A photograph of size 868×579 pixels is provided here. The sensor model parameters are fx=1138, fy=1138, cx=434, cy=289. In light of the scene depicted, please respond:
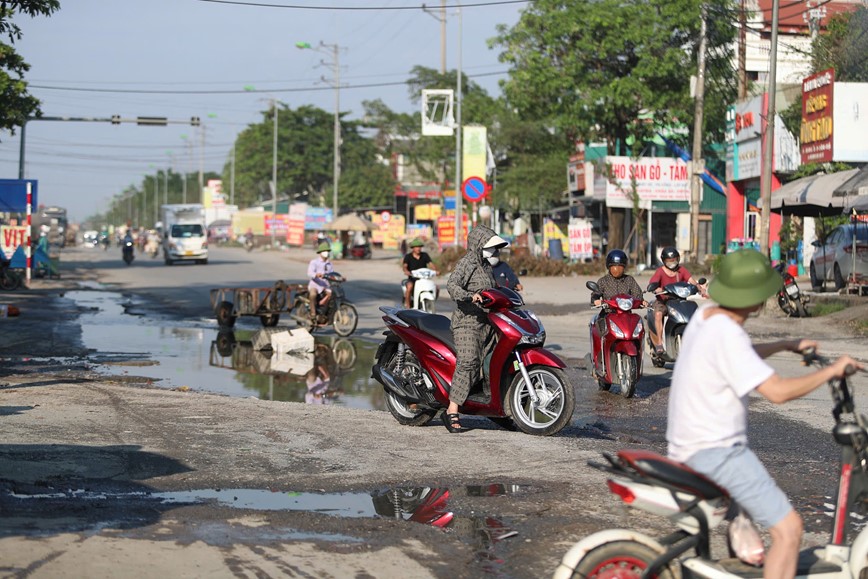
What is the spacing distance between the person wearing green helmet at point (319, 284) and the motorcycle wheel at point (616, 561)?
51.1 feet

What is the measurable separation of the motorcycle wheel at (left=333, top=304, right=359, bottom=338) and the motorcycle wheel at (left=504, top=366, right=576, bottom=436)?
10.4 metres

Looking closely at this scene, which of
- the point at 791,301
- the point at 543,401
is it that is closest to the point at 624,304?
the point at 543,401

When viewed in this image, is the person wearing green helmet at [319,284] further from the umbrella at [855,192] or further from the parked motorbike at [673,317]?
the umbrella at [855,192]

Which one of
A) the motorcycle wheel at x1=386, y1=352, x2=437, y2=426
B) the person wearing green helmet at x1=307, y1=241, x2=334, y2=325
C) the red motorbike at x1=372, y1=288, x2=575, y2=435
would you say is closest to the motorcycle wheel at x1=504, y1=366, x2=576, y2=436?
the red motorbike at x1=372, y1=288, x2=575, y2=435

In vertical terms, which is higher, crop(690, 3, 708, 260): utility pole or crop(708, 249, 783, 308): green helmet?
crop(690, 3, 708, 260): utility pole

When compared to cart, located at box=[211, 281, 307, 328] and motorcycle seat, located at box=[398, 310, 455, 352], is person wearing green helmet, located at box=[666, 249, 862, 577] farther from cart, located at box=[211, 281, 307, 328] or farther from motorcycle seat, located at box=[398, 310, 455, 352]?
cart, located at box=[211, 281, 307, 328]

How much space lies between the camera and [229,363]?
52.1 feet

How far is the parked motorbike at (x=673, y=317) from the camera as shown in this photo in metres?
14.0

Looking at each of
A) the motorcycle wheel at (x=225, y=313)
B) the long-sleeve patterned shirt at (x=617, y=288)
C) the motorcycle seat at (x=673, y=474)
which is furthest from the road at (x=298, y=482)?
the motorcycle wheel at (x=225, y=313)

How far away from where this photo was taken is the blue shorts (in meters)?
4.20

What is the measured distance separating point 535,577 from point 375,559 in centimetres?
81

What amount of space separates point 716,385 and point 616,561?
0.77 metres

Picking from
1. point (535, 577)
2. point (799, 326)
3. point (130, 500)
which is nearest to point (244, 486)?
point (130, 500)

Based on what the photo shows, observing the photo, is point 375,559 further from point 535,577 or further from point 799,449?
point 799,449
